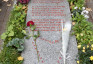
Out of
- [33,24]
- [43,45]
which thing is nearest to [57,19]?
[33,24]

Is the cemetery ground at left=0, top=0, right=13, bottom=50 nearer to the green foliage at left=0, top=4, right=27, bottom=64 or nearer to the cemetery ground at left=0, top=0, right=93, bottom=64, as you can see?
the cemetery ground at left=0, top=0, right=93, bottom=64

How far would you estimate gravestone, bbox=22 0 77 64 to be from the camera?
3.02 metres

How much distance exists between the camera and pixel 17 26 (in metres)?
3.76

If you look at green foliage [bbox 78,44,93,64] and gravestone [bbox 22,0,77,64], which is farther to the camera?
gravestone [bbox 22,0,77,64]

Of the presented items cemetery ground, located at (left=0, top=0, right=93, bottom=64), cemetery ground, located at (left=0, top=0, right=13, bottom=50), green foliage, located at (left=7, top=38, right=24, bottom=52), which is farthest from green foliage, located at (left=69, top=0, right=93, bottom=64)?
cemetery ground, located at (left=0, top=0, right=13, bottom=50)

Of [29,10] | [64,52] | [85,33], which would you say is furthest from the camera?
[29,10]

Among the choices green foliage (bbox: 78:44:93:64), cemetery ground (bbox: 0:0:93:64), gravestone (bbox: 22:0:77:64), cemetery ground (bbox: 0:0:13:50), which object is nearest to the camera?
green foliage (bbox: 78:44:93:64)

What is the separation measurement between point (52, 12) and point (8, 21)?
1.45m

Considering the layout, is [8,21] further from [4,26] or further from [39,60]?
[39,60]

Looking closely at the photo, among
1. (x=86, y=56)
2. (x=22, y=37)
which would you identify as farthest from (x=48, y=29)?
(x=86, y=56)

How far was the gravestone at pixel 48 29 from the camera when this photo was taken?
3023 millimetres

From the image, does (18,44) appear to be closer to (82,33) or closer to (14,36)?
(14,36)

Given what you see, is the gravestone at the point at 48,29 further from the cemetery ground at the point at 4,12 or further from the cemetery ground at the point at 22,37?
the cemetery ground at the point at 4,12

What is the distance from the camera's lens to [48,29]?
11.7 ft
